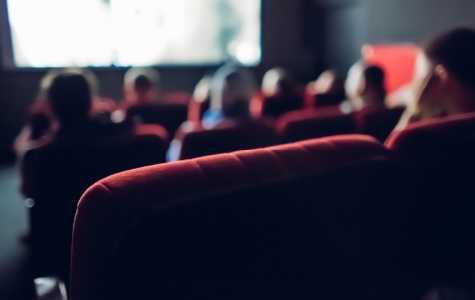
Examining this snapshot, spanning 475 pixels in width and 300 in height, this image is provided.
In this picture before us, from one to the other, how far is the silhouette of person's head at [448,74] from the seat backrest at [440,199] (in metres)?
0.57

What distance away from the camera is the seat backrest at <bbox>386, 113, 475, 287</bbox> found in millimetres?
1013

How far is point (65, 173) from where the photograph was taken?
5.07ft

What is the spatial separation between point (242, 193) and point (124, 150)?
3.52 ft

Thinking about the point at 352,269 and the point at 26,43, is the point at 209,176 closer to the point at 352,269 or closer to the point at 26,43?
the point at 352,269

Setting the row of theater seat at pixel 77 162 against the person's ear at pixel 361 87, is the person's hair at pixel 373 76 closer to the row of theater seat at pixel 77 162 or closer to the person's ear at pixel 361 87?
the person's ear at pixel 361 87

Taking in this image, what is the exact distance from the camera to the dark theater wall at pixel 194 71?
20.1ft

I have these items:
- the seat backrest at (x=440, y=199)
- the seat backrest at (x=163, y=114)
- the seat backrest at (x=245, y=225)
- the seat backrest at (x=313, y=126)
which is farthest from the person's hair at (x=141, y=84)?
the seat backrest at (x=245, y=225)

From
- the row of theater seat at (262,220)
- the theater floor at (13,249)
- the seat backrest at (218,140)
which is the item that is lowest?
the theater floor at (13,249)

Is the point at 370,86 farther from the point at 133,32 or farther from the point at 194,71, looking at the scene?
the point at 194,71

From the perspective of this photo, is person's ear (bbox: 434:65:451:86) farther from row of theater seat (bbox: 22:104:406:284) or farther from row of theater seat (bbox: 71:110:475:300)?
row of theater seat (bbox: 22:104:406:284)

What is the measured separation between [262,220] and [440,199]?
0.67m

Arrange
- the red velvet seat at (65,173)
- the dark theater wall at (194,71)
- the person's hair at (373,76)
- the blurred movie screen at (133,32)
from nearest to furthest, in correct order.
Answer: the red velvet seat at (65,173) < the person's hair at (373,76) < the blurred movie screen at (133,32) < the dark theater wall at (194,71)

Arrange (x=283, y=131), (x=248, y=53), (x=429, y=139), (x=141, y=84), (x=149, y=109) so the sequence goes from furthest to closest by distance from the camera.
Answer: (x=248, y=53)
(x=141, y=84)
(x=149, y=109)
(x=283, y=131)
(x=429, y=139)

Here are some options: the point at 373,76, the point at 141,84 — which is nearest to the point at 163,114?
the point at 141,84
